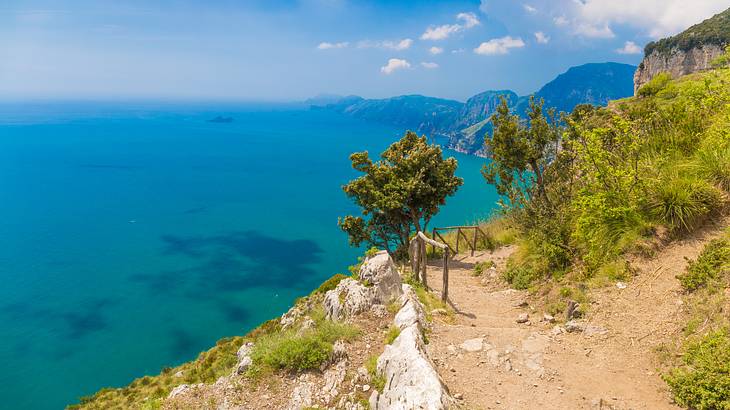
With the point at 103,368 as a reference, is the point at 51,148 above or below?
above

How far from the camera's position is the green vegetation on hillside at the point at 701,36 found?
99.7m

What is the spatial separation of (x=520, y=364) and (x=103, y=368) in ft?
150

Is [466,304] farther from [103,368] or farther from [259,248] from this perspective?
[259,248]

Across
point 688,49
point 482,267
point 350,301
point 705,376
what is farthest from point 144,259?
point 688,49

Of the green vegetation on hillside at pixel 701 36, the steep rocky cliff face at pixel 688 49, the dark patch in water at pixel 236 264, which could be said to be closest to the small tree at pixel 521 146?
the dark patch in water at pixel 236 264

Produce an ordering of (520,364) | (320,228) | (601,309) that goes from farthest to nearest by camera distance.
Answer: (320,228) < (601,309) < (520,364)

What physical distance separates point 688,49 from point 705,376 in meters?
142

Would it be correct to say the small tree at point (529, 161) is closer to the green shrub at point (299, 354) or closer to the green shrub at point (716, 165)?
the green shrub at point (716, 165)

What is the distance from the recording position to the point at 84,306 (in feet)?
168

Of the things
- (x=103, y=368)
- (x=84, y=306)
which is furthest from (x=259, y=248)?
(x=103, y=368)

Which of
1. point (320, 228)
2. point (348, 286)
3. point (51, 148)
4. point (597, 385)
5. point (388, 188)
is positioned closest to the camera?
point (597, 385)

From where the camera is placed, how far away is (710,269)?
7.03 meters

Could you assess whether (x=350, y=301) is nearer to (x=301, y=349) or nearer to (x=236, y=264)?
(x=301, y=349)

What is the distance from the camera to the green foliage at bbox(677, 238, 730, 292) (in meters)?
6.83
